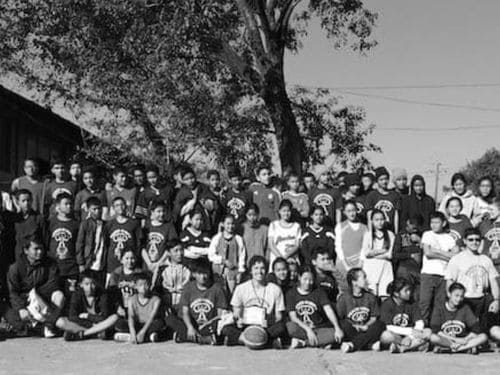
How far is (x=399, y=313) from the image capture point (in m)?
8.81

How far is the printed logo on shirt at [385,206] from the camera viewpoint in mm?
10141

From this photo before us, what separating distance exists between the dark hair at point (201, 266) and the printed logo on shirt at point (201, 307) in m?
0.34

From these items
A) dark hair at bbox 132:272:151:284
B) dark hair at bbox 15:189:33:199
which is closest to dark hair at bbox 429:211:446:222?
dark hair at bbox 132:272:151:284

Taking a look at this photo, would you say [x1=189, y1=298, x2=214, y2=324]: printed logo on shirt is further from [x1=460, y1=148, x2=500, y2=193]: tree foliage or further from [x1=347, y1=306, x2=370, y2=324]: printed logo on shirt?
[x1=460, y1=148, x2=500, y2=193]: tree foliage

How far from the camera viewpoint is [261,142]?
1537 centimetres

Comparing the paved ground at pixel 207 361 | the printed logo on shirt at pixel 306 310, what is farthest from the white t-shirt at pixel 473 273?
the printed logo on shirt at pixel 306 310

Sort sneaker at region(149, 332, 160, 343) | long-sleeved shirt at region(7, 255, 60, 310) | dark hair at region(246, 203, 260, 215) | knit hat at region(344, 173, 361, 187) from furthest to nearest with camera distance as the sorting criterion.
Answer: knit hat at region(344, 173, 361, 187), dark hair at region(246, 203, 260, 215), long-sleeved shirt at region(7, 255, 60, 310), sneaker at region(149, 332, 160, 343)

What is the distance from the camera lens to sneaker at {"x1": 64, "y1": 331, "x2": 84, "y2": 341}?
8.95 m

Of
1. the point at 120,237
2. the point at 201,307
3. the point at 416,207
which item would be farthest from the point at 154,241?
the point at 416,207

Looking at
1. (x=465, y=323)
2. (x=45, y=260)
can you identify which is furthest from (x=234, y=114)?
(x=465, y=323)

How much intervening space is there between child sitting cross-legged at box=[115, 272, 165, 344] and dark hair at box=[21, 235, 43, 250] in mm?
1320

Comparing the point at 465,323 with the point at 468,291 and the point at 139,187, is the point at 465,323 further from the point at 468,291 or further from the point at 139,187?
the point at 139,187

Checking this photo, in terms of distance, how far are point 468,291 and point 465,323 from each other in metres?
0.51

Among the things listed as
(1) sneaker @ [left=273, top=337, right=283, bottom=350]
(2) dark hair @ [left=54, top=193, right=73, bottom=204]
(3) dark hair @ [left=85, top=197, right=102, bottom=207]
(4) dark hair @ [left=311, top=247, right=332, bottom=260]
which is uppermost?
(2) dark hair @ [left=54, top=193, right=73, bottom=204]
